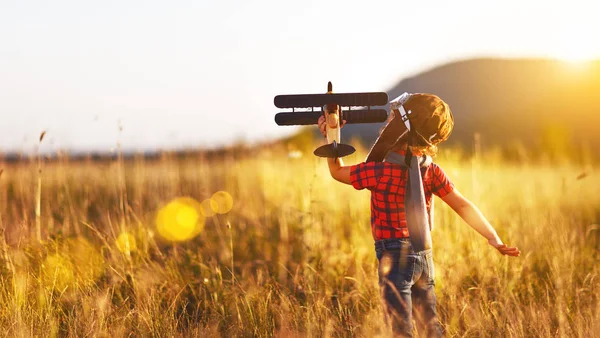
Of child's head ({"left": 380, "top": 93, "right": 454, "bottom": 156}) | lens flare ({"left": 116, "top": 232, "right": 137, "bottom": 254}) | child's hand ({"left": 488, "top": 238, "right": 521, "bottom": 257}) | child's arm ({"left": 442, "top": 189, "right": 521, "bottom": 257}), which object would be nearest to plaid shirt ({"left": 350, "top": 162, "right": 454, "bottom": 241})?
child's head ({"left": 380, "top": 93, "right": 454, "bottom": 156})

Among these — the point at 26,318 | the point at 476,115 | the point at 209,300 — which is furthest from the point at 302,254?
the point at 476,115

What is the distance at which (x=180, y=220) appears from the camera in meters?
5.65

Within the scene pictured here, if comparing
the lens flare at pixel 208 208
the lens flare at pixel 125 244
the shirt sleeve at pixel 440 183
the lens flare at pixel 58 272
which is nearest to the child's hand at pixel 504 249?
the shirt sleeve at pixel 440 183

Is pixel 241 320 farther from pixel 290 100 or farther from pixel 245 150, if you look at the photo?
pixel 245 150

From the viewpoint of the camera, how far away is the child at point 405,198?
8.21ft

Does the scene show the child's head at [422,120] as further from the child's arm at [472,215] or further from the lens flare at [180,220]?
the lens flare at [180,220]

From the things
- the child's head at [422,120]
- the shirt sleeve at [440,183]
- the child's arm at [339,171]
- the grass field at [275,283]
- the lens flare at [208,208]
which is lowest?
the grass field at [275,283]

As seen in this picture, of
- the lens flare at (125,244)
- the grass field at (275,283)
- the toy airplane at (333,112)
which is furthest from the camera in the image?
the lens flare at (125,244)

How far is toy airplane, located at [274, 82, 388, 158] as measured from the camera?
249cm

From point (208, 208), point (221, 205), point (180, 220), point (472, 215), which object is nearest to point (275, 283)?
point (472, 215)

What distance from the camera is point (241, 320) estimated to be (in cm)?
308

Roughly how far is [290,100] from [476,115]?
68421 mm

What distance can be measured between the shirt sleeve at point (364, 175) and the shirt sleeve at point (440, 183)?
0.34 metres

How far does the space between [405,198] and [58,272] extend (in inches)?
92.8
